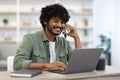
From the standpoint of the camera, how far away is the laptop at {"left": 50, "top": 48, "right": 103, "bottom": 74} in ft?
6.21

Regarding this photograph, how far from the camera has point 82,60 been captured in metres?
1.97

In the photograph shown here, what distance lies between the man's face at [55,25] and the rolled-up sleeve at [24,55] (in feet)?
0.70

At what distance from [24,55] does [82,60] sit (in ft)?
1.76

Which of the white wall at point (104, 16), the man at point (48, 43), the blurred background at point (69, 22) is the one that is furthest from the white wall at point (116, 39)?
the man at point (48, 43)

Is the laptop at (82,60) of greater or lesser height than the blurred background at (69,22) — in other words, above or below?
below

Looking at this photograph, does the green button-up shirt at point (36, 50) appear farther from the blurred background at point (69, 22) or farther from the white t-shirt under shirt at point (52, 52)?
the blurred background at point (69, 22)

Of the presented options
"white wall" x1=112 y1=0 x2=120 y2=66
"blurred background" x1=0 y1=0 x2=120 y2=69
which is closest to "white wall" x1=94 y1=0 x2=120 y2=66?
"blurred background" x1=0 y1=0 x2=120 y2=69

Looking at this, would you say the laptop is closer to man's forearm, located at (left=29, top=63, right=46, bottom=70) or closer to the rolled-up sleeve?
man's forearm, located at (left=29, top=63, right=46, bottom=70)

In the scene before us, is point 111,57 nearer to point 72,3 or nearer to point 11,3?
point 72,3

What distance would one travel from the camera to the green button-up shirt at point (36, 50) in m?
2.21

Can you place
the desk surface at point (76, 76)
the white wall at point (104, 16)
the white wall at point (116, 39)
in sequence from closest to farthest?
the desk surface at point (76, 76)
the white wall at point (116, 39)
the white wall at point (104, 16)

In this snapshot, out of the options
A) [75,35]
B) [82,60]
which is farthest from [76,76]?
[75,35]

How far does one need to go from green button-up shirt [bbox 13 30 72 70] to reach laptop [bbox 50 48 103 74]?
35 cm

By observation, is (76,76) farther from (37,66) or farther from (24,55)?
(24,55)
